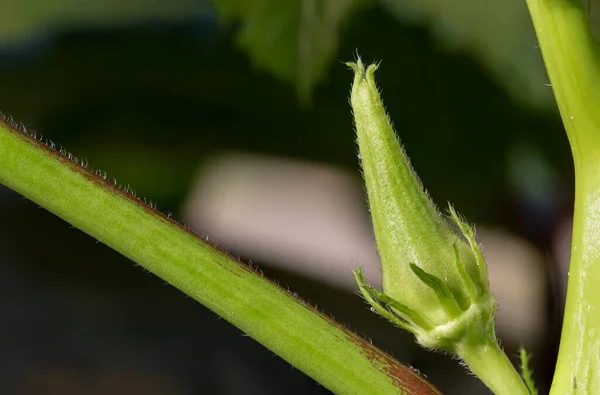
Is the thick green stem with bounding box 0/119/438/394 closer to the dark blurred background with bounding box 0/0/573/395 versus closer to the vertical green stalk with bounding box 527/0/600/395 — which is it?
the vertical green stalk with bounding box 527/0/600/395

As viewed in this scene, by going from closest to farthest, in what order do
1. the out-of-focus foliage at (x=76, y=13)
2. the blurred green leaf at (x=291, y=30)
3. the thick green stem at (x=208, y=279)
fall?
the thick green stem at (x=208, y=279) → the blurred green leaf at (x=291, y=30) → the out-of-focus foliage at (x=76, y=13)

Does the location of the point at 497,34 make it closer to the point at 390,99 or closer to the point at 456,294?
the point at 390,99

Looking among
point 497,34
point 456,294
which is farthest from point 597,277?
point 497,34

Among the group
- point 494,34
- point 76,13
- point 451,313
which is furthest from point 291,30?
point 451,313

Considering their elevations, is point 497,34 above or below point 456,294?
above

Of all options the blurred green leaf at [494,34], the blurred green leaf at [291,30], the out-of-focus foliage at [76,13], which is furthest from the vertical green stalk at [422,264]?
the out-of-focus foliage at [76,13]

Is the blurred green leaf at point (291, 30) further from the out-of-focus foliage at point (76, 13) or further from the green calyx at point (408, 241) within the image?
the green calyx at point (408, 241)

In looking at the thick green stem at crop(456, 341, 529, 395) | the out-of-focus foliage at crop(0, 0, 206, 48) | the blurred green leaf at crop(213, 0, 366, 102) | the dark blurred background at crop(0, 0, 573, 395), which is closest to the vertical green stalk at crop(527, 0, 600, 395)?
the thick green stem at crop(456, 341, 529, 395)
